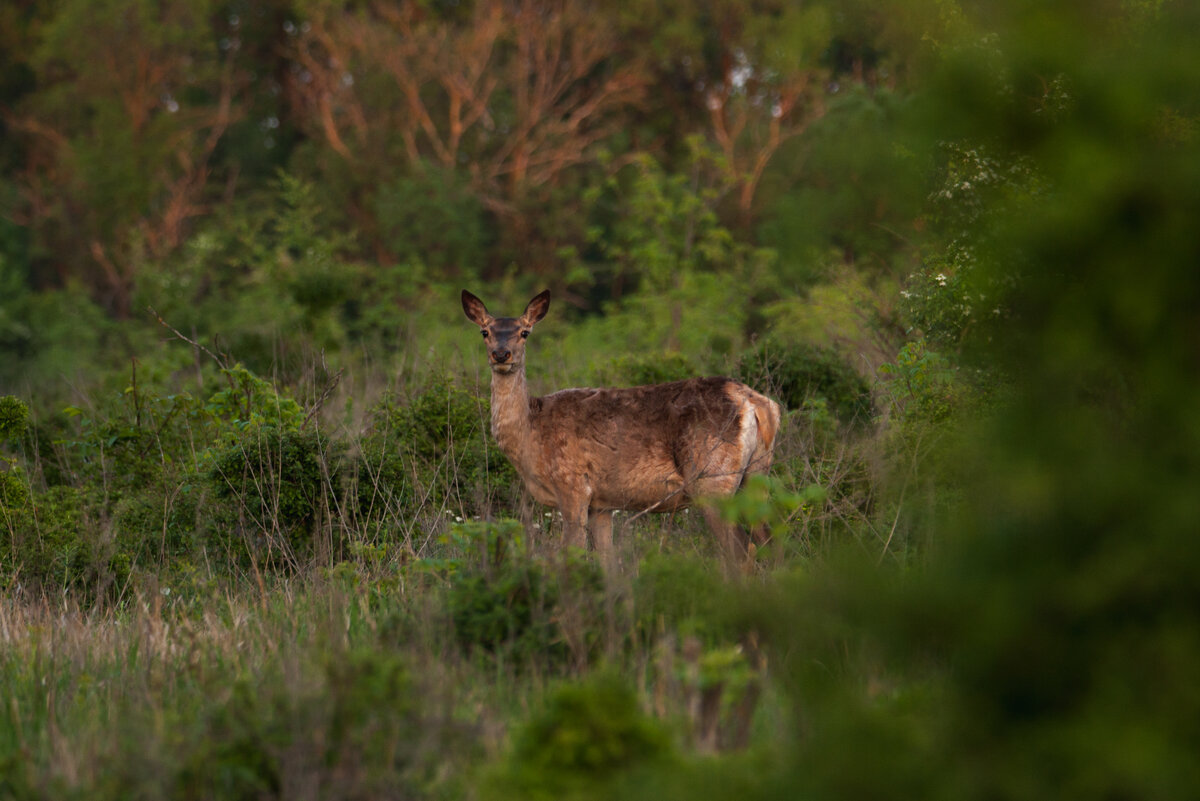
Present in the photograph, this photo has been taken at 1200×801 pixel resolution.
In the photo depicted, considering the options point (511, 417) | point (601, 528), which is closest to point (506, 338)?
point (511, 417)

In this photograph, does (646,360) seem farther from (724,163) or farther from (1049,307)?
(724,163)

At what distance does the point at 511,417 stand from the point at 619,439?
0.78m

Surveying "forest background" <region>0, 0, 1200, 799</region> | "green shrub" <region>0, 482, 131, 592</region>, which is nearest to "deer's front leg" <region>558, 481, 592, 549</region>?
"forest background" <region>0, 0, 1200, 799</region>

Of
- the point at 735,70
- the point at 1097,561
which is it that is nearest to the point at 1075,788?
the point at 1097,561

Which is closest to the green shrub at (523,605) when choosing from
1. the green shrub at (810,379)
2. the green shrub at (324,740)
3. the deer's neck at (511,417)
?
the green shrub at (324,740)

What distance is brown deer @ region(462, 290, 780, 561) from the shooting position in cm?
834

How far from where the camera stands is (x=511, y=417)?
28.9 ft

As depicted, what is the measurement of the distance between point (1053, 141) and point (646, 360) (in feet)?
31.1

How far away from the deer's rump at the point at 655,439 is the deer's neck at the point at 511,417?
0.33 ft

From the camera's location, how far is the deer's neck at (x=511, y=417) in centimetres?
879

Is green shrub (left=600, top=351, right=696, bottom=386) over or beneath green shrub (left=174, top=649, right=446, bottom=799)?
over

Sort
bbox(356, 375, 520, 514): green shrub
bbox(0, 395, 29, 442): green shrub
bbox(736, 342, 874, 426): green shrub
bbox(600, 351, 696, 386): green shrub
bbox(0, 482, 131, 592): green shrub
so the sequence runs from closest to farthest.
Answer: bbox(0, 482, 131, 592): green shrub
bbox(0, 395, 29, 442): green shrub
bbox(356, 375, 520, 514): green shrub
bbox(736, 342, 874, 426): green shrub
bbox(600, 351, 696, 386): green shrub

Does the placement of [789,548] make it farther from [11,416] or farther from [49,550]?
[11,416]

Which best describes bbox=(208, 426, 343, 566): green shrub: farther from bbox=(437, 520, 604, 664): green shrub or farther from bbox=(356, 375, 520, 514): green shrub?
bbox=(437, 520, 604, 664): green shrub
